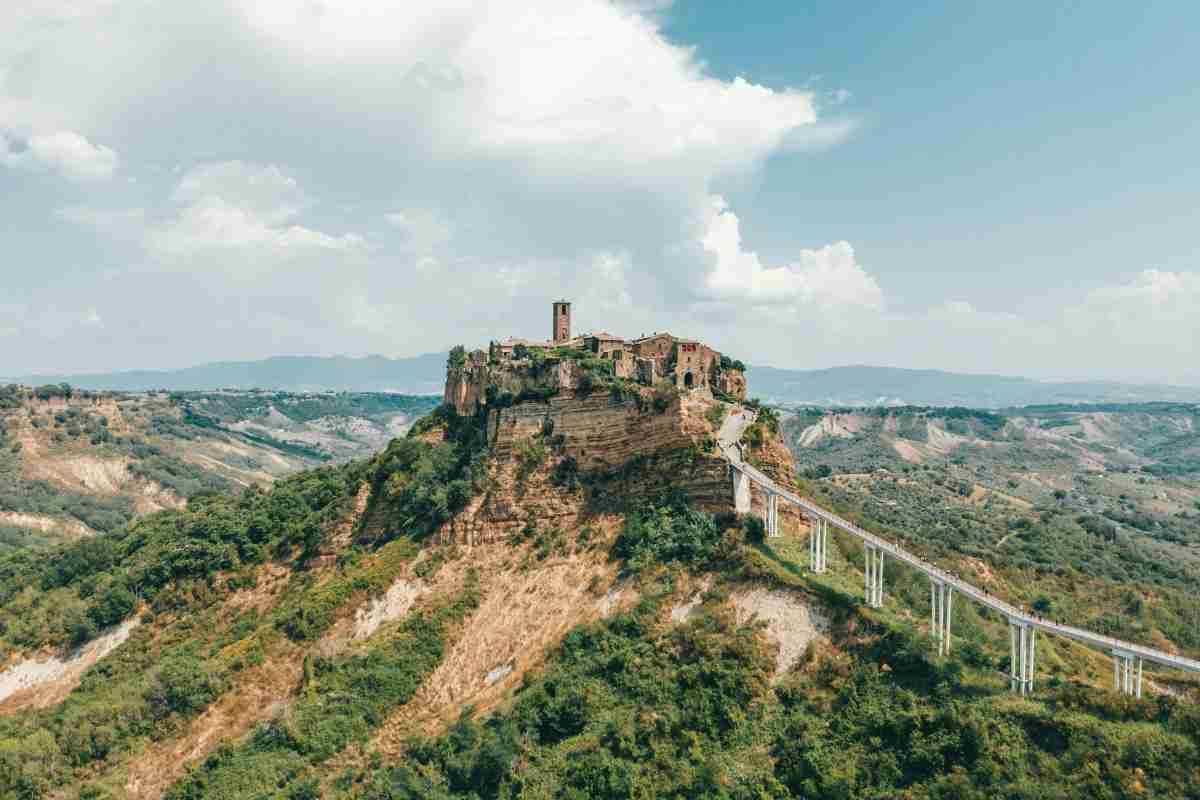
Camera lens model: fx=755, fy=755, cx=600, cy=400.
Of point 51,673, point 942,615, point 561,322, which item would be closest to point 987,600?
point 942,615

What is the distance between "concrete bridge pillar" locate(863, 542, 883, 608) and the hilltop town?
18083 millimetres

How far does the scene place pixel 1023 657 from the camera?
1248 inches

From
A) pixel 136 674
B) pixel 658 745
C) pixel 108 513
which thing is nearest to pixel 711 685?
pixel 658 745

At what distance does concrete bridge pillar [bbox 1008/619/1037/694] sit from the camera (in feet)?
104

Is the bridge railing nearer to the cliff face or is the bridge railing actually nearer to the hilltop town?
the cliff face

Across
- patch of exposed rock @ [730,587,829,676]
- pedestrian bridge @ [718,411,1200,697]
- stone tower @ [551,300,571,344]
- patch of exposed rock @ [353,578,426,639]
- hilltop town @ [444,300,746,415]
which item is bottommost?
patch of exposed rock @ [353,578,426,639]

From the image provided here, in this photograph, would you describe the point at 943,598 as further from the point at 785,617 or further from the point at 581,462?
the point at 581,462

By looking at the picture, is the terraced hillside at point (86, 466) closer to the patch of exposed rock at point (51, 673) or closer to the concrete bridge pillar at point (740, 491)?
the patch of exposed rock at point (51, 673)

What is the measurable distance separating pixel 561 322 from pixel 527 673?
3608 cm

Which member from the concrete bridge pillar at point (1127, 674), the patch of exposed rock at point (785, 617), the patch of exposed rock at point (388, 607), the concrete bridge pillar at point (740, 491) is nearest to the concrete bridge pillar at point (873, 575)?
the patch of exposed rock at point (785, 617)

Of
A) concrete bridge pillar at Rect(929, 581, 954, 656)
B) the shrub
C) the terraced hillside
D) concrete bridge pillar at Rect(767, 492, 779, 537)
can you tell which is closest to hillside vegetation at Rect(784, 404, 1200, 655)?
concrete bridge pillar at Rect(929, 581, 954, 656)

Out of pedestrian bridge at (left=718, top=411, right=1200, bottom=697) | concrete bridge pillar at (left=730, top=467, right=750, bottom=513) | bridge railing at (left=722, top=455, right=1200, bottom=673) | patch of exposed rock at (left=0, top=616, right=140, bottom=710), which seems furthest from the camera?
patch of exposed rock at (left=0, top=616, right=140, bottom=710)

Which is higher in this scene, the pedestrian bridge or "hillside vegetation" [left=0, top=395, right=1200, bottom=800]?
the pedestrian bridge

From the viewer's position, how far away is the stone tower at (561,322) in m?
69.9
